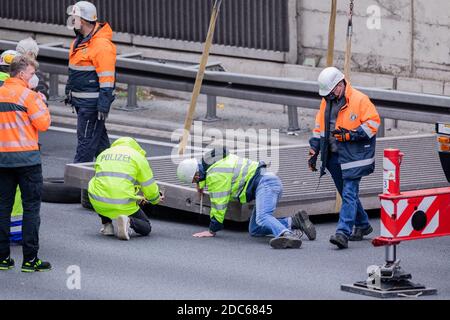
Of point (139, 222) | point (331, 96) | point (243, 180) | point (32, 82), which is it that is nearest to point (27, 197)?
point (32, 82)

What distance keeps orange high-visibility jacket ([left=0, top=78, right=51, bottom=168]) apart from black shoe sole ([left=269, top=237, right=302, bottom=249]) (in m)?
2.31

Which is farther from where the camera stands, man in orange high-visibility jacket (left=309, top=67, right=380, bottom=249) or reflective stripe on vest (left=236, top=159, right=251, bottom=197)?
reflective stripe on vest (left=236, top=159, right=251, bottom=197)

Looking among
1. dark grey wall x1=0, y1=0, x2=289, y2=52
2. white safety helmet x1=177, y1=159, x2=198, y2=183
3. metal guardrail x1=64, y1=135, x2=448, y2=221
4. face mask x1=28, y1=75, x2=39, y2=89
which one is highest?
dark grey wall x1=0, y1=0, x2=289, y2=52

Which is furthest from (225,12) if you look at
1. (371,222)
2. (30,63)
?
(30,63)

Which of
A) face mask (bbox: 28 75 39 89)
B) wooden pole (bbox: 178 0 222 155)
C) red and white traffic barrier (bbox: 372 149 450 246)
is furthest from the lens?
wooden pole (bbox: 178 0 222 155)

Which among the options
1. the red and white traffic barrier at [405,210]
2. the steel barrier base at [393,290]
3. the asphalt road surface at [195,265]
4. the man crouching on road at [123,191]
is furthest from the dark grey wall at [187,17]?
the steel barrier base at [393,290]

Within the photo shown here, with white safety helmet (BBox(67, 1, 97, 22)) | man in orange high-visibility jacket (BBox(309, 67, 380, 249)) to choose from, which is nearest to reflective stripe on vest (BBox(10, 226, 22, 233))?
man in orange high-visibility jacket (BBox(309, 67, 380, 249))

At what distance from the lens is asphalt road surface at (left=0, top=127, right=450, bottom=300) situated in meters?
10.6

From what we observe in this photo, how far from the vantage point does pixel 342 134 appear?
39.5 feet

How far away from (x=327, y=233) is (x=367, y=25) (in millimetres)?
5641

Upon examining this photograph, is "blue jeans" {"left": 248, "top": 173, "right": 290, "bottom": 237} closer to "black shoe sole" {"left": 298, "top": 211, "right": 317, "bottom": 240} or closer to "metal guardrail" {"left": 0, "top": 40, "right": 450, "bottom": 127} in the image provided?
"black shoe sole" {"left": 298, "top": 211, "right": 317, "bottom": 240}

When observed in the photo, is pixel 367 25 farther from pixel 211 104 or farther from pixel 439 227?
pixel 439 227

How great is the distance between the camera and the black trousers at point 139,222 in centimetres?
1262

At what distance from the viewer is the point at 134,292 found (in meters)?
10.6
